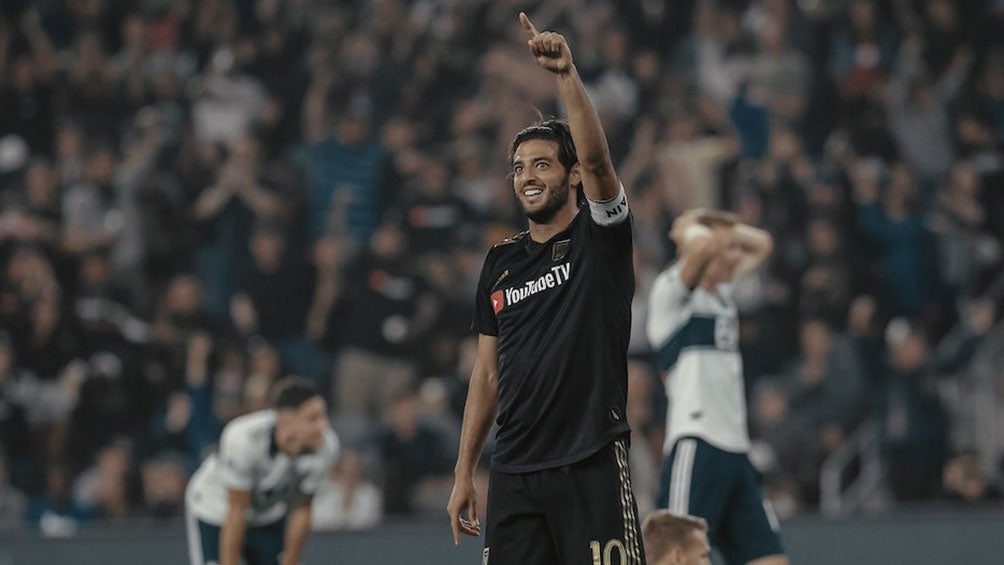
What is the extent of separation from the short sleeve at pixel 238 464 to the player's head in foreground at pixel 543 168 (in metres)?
3.91

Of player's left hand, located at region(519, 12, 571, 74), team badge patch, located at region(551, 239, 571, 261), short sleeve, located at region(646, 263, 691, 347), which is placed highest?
player's left hand, located at region(519, 12, 571, 74)

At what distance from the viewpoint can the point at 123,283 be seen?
1472cm

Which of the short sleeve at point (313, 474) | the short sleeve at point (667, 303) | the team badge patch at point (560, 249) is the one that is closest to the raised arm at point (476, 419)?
the team badge patch at point (560, 249)

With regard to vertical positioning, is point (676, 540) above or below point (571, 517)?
below

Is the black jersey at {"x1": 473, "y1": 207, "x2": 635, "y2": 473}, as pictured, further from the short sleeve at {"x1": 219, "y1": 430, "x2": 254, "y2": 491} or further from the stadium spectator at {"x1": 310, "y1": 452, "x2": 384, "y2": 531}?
the stadium spectator at {"x1": 310, "y1": 452, "x2": 384, "y2": 531}

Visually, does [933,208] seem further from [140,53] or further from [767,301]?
[140,53]

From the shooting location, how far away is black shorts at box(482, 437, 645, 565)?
214 inches

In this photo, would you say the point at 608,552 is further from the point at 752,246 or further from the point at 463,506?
the point at 752,246

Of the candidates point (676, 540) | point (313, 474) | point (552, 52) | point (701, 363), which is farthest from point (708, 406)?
point (552, 52)

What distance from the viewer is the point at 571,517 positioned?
546cm

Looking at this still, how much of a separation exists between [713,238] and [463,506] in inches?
119

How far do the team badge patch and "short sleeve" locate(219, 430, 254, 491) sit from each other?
3.84 m

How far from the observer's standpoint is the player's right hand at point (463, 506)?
18.9ft

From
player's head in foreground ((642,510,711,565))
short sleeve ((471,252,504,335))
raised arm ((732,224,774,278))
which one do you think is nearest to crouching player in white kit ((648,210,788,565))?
player's head in foreground ((642,510,711,565))
